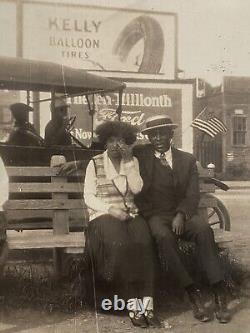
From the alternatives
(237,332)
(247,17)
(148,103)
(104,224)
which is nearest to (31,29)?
(148,103)

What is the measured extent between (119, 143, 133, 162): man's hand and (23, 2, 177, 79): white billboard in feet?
1.60

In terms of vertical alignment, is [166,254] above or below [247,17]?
below

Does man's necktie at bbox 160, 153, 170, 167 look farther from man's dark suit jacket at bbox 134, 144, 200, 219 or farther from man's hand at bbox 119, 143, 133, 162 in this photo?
man's hand at bbox 119, 143, 133, 162

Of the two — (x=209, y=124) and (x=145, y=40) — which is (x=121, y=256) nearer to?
(x=209, y=124)

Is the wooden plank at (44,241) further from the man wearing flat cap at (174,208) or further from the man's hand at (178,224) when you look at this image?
the man's hand at (178,224)

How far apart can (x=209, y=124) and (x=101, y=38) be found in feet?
2.77

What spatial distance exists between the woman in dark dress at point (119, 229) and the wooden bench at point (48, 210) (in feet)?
0.56

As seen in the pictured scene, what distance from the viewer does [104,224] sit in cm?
262

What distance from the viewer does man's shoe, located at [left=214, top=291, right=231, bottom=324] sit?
260cm

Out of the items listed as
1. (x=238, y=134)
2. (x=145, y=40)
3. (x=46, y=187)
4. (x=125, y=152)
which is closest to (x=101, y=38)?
(x=145, y=40)

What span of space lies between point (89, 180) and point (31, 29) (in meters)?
0.89

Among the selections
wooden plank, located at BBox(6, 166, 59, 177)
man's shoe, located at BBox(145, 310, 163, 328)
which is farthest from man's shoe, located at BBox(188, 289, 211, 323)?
wooden plank, located at BBox(6, 166, 59, 177)

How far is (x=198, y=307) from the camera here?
261cm

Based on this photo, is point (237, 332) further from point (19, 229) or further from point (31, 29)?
point (31, 29)
